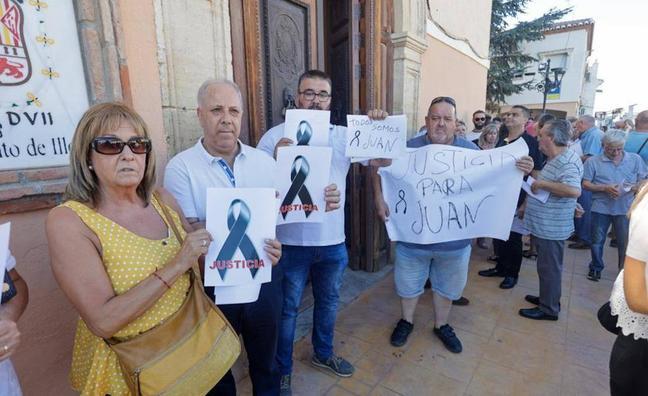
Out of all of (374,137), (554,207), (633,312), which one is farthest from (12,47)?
(554,207)

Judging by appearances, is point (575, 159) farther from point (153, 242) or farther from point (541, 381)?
point (153, 242)

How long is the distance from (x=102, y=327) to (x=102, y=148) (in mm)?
601

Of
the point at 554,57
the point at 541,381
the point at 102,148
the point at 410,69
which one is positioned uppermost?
the point at 554,57

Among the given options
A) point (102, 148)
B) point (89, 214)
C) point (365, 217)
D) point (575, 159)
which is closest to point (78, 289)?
point (89, 214)

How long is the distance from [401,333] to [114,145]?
251 centimetres

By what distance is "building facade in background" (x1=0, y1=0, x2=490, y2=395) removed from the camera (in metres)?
1.43

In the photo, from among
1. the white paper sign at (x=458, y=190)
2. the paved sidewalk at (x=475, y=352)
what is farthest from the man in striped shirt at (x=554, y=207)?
the white paper sign at (x=458, y=190)

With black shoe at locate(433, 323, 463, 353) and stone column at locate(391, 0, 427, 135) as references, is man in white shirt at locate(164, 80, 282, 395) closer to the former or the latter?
black shoe at locate(433, 323, 463, 353)

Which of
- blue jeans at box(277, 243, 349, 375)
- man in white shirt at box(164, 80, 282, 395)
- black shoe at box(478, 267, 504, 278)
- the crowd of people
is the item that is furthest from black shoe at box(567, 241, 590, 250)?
man in white shirt at box(164, 80, 282, 395)

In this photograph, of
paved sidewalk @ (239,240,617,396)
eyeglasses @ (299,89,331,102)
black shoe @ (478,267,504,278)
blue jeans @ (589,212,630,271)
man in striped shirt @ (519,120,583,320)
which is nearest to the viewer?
eyeglasses @ (299,89,331,102)

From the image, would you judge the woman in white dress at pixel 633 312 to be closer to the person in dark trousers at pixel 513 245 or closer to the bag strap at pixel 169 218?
the bag strap at pixel 169 218

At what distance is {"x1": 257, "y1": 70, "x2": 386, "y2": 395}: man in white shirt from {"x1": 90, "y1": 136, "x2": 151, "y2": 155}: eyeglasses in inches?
34.5

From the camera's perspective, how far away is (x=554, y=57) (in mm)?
23859

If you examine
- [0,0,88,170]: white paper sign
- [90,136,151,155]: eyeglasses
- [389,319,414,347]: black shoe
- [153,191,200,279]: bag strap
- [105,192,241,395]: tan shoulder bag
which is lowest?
[389,319,414,347]: black shoe
